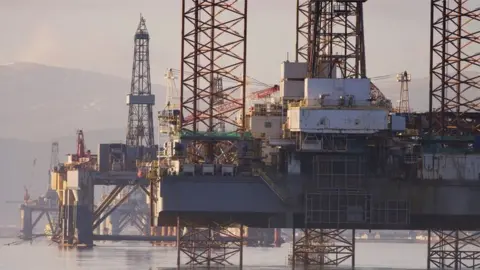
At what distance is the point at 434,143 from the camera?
94.2 meters

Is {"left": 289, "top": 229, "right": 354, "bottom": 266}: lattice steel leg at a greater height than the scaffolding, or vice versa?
the scaffolding

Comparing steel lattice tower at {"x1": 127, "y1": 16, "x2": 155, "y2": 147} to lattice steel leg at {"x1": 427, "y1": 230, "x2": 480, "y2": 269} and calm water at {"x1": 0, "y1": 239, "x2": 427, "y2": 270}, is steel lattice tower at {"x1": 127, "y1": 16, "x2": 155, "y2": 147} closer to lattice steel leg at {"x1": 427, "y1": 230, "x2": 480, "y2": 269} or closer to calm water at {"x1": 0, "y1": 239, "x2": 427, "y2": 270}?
calm water at {"x1": 0, "y1": 239, "x2": 427, "y2": 270}

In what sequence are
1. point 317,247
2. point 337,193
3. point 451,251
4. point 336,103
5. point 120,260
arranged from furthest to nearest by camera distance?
point 120,260, point 317,247, point 451,251, point 336,103, point 337,193

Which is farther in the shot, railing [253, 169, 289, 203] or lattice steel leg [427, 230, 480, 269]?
lattice steel leg [427, 230, 480, 269]

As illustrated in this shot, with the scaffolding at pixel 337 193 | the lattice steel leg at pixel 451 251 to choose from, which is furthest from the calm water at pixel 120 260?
the scaffolding at pixel 337 193

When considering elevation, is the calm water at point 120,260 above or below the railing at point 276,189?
below

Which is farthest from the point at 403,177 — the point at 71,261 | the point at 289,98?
the point at 71,261

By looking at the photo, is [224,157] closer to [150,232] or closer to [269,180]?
[269,180]

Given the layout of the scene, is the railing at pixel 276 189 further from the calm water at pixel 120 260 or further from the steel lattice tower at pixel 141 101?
the steel lattice tower at pixel 141 101

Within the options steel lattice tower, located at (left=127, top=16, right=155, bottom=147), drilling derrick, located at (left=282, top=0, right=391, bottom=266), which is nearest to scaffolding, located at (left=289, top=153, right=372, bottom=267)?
drilling derrick, located at (left=282, top=0, right=391, bottom=266)

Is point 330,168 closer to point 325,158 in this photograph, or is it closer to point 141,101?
point 325,158

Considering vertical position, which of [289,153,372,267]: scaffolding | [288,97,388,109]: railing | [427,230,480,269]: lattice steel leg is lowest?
[427,230,480,269]: lattice steel leg

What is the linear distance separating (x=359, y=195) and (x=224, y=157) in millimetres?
7493

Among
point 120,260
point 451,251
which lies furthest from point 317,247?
point 120,260
